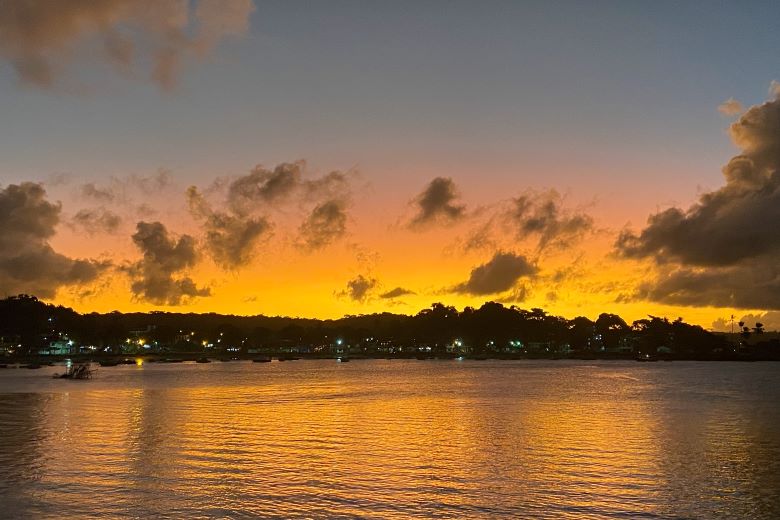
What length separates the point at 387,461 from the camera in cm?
3450

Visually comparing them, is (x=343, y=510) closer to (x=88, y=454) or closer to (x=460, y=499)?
(x=460, y=499)

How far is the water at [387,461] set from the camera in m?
24.8

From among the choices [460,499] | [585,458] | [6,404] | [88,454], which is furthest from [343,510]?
[6,404]

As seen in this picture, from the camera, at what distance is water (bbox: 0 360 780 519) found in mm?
24812

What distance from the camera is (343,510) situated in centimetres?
2408

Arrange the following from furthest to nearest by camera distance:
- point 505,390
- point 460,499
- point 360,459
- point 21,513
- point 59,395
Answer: point 505,390 → point 59,395 → point 360,459 → point 460,499 → point 21,513

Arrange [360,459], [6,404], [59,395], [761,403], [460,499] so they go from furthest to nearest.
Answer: [59,395] < [761,403] < [6,404] < [360,459] < [460,499]

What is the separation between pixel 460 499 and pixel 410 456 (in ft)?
33.6

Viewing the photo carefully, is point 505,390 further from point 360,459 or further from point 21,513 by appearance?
point 21,513

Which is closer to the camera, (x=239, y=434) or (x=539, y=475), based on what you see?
(x=539, y=475)

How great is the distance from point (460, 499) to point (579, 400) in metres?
56.0

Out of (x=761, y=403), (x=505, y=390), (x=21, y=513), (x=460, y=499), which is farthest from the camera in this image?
(x=505, y=390)

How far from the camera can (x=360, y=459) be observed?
3509 cm

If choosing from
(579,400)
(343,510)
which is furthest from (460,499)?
(579,400)
